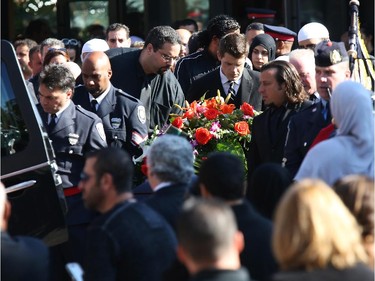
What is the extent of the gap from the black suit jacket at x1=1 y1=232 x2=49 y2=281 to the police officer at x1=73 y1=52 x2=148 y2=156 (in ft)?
10.9

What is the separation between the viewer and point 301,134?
737cm

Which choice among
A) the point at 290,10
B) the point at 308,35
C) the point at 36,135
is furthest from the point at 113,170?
the point at 290,10

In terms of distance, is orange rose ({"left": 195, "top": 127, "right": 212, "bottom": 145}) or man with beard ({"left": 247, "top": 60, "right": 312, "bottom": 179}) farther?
orange rose ({"left": 195, "top": 127, "right": 212, "bottom": 145})

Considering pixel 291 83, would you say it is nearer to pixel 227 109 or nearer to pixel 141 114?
pixel 227 109

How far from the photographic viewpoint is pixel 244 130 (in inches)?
323

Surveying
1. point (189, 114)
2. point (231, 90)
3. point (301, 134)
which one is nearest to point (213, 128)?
point (189, 114)

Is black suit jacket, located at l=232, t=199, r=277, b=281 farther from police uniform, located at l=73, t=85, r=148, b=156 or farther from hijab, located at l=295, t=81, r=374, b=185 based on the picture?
police uniform, located at l=73, t=85, r=148, b=156

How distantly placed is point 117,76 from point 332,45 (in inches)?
98.0

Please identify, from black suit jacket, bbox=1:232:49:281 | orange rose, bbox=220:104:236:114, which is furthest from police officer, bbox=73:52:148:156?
black suit jacket, bbox=1:232:49:281

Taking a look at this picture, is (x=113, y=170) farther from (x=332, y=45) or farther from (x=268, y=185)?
(x=332, y=45)

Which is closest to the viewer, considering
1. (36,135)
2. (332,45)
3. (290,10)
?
(36,135)

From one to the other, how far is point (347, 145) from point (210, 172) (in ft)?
3.64

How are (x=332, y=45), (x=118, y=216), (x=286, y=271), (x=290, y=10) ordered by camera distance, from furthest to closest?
(x=290, y=10) < (x=332, y=45) < (x=118, y=216) < (x=286, y=271)

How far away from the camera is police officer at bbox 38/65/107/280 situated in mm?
7754
